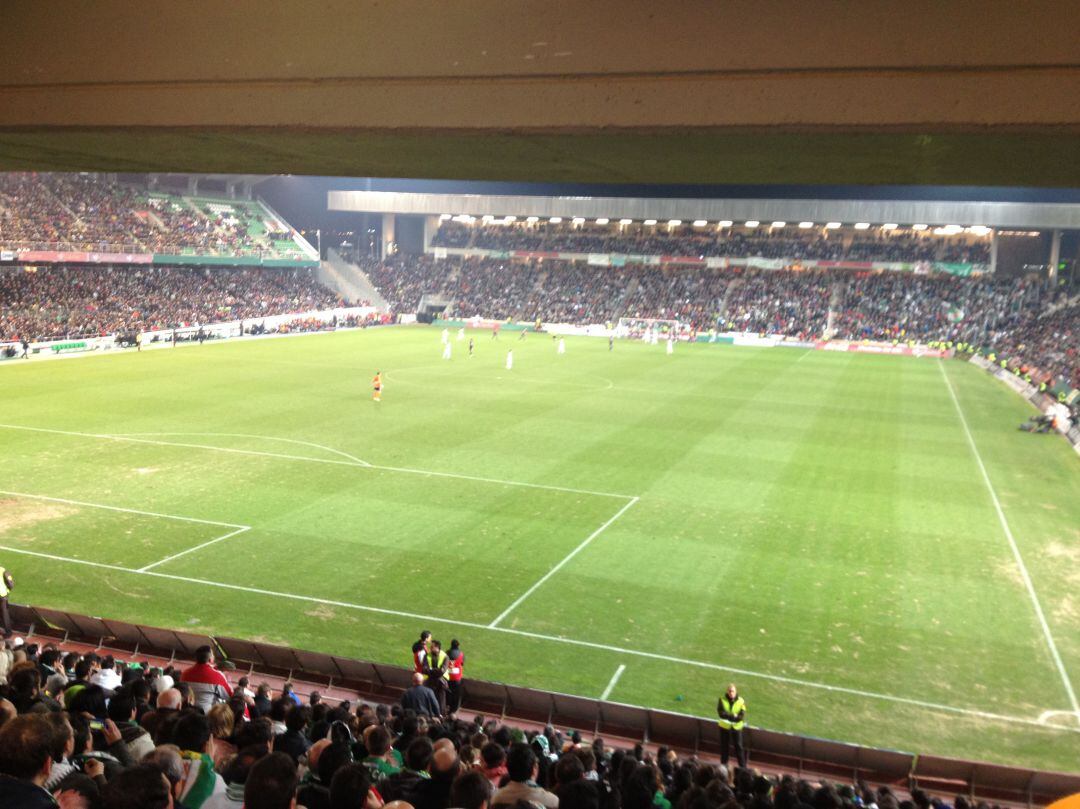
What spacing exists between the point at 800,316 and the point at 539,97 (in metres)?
70.7

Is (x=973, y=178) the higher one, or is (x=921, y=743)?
(x=973, y=178)

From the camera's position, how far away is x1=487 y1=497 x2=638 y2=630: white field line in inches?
564

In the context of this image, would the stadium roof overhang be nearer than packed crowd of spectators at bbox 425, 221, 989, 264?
Yes

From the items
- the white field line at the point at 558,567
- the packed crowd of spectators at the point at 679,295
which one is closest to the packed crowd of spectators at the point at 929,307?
the packed crowd of spectators at the point at 679,295

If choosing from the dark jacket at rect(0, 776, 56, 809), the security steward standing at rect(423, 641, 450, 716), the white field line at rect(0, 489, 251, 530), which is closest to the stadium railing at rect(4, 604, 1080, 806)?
the security steward standing at rect(423, 641, 450, 716)

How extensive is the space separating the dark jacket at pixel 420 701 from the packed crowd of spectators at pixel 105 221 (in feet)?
158

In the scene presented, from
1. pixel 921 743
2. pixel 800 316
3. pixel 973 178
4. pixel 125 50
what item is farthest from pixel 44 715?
pixel 800 316

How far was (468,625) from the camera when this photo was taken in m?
13.8

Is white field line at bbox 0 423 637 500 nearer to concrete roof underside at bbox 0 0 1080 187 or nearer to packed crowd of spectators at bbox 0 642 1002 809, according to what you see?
packed crowd of spectators at bbox 0 642 1002 809

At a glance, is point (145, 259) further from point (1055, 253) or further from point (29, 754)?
point (1055, 253)

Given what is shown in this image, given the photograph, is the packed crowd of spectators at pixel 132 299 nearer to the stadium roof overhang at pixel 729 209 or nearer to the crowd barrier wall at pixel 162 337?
the crowd barrier wall at pixel 162 337

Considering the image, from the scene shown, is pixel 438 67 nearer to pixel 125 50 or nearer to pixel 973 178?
pixel 125 50

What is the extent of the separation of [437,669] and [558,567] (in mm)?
5737

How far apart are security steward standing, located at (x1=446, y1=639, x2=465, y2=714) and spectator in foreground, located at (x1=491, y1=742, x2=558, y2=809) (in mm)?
5766
